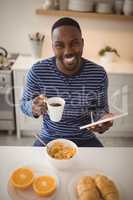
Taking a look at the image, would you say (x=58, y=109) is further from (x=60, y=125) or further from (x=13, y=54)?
(x=13, y=54)

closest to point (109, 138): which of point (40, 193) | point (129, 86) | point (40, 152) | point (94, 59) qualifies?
point (129, 86)

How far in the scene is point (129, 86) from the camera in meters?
1.99

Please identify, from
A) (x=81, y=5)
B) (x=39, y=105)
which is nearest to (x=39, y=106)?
(x=39, y=105)

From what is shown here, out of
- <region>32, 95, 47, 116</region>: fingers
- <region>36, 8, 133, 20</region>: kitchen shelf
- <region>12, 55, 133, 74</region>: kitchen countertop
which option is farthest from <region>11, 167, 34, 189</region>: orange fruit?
<region>36, 8, 133, 20</region>: kitchen shelf

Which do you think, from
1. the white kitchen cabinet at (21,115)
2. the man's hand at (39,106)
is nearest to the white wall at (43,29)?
the white kitchen cabinet at (21,115)

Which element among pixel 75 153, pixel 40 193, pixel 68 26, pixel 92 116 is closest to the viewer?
pixel 40 193

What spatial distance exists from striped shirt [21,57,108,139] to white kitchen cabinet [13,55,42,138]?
76 centimetres

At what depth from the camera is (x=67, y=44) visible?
1.04 metres

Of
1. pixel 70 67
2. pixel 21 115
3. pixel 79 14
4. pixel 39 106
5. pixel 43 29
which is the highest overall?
pixel 79 14

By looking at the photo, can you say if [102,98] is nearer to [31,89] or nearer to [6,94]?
[31,89]

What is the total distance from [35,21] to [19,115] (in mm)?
706

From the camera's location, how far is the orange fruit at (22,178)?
0.79m

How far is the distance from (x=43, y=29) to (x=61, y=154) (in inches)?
55.0

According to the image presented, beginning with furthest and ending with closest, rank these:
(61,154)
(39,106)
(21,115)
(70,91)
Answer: (21,115) < (70,91) < (39,106) < (61,154)
